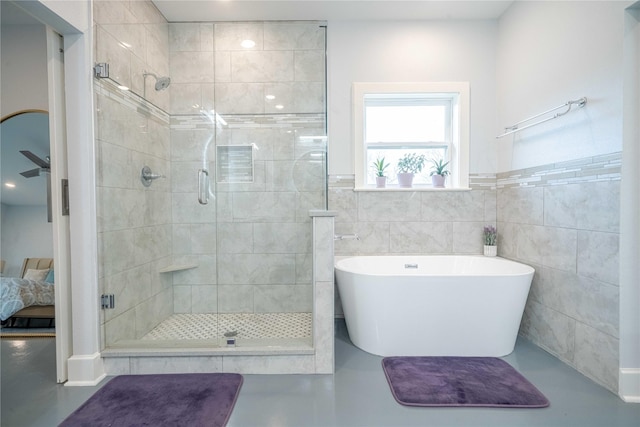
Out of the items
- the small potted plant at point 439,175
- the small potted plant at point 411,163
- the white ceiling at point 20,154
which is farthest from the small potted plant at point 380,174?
the white ceiling at point 20,154

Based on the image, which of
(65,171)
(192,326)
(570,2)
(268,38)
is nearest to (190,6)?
(268,38)

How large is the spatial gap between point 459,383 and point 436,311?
0.43m

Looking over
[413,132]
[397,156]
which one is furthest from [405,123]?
[397,156]

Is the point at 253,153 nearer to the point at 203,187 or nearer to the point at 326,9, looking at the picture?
the point at 203,187

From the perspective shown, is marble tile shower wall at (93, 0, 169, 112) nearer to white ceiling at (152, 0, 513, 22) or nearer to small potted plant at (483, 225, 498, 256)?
white ceiling at (152, 0, 513, 22)

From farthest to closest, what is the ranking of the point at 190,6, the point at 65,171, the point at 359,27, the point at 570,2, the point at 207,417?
1. the point at 359,27
2. the point at 190,6
3. the point at 570,2
4. the point at 65,171
5. the point at 207,417

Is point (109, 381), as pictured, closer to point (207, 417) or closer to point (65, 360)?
point (65, 360)

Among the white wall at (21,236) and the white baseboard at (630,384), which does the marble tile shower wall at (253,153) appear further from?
the white baseboard at (630,384)

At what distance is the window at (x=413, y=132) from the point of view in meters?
2.85

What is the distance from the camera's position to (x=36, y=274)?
2.76 meters

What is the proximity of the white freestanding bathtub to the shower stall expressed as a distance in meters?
0.41

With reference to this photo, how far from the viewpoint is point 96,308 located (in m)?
1.86

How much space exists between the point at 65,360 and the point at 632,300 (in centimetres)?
324


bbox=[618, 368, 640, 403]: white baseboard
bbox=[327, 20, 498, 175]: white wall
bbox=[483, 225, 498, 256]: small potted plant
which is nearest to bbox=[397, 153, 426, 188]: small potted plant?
bbox=[327, 20, 498, 175]: white wall
